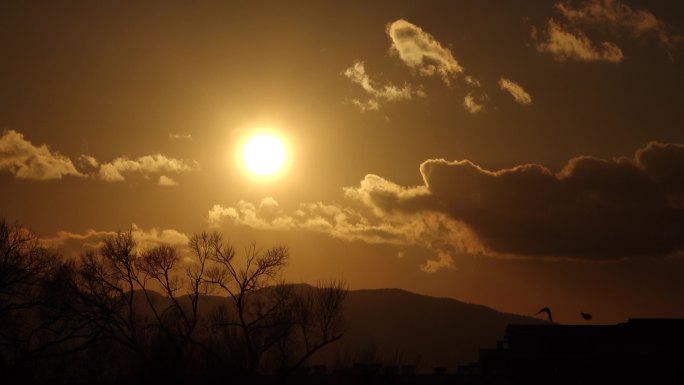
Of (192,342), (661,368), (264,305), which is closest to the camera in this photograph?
(661,368)

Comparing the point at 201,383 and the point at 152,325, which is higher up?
the point at 152,325

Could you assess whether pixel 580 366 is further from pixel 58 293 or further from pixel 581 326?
pixel 58 293

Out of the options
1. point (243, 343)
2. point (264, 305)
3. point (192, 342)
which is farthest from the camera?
point (264, 305)

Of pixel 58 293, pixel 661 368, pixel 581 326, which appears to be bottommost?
pixel 661 368

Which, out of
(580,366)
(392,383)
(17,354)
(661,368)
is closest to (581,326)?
(580,366)

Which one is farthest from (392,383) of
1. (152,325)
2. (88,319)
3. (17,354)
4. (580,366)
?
(17,354)

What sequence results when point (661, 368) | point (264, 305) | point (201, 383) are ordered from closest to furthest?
point (661, 368), point (201, 383), point (264, 305)

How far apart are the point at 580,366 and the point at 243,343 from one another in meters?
31.0

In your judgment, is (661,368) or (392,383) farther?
(392,383)

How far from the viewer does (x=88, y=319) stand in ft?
214

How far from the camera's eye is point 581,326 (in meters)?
52.2

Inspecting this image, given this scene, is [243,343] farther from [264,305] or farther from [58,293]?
[58,293]

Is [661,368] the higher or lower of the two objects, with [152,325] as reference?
lower

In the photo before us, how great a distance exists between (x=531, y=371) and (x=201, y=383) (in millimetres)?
24766
